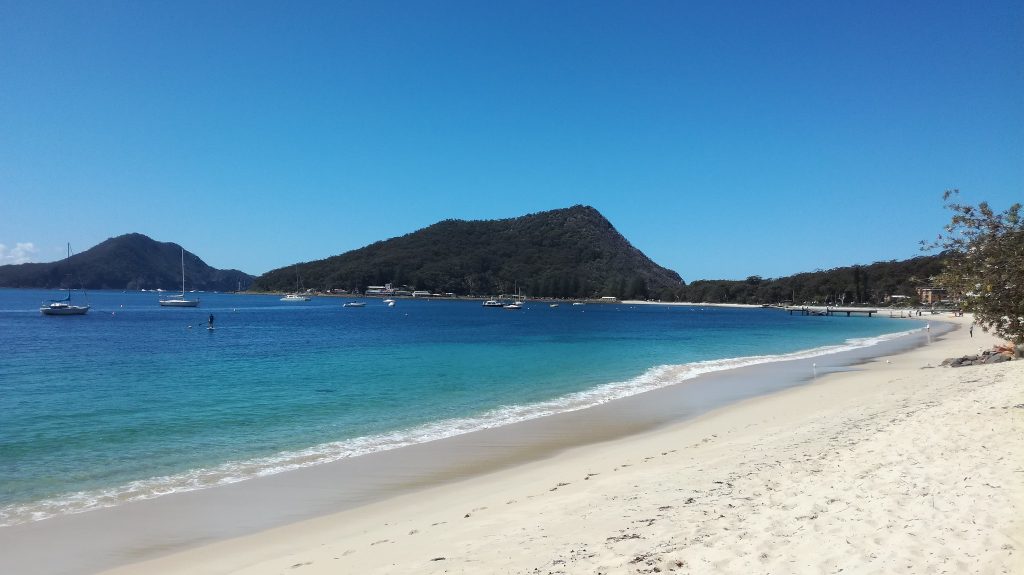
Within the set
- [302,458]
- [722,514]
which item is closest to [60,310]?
[302,458]

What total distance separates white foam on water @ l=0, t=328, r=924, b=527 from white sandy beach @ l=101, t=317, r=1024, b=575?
2.98 m

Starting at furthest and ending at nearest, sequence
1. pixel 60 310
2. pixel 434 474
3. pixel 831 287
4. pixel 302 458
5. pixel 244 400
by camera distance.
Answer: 1. pixel 831 287
2. pixel 60 310
3. pixel 244 400
4. pixel 302 458
5. pixel 434 474

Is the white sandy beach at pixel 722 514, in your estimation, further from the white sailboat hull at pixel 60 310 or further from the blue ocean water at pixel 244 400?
the white sailboat hull at pixel 60 310

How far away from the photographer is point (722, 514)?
6359mm

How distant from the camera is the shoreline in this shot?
7.52 metres

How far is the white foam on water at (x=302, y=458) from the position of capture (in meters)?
8.86

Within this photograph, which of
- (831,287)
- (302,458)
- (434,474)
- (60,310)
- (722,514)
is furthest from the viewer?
(831,287)

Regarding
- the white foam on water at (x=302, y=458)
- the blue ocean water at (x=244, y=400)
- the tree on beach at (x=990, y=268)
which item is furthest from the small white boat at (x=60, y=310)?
the tree on beach at (x=990, y=268)

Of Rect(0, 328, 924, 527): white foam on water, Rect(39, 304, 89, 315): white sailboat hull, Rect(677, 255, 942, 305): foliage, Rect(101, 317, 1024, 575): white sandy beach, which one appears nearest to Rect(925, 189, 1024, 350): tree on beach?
Rect(101, 317, 1024, 575): white sandy beach

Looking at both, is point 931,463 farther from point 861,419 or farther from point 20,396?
point 20,396

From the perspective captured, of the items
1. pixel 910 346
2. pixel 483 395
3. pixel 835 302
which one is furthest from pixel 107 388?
pixel 835 302

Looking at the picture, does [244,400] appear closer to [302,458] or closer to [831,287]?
[302,458]

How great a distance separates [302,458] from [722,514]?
8395mm

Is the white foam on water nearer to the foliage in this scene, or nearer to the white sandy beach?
the white sandy beach
